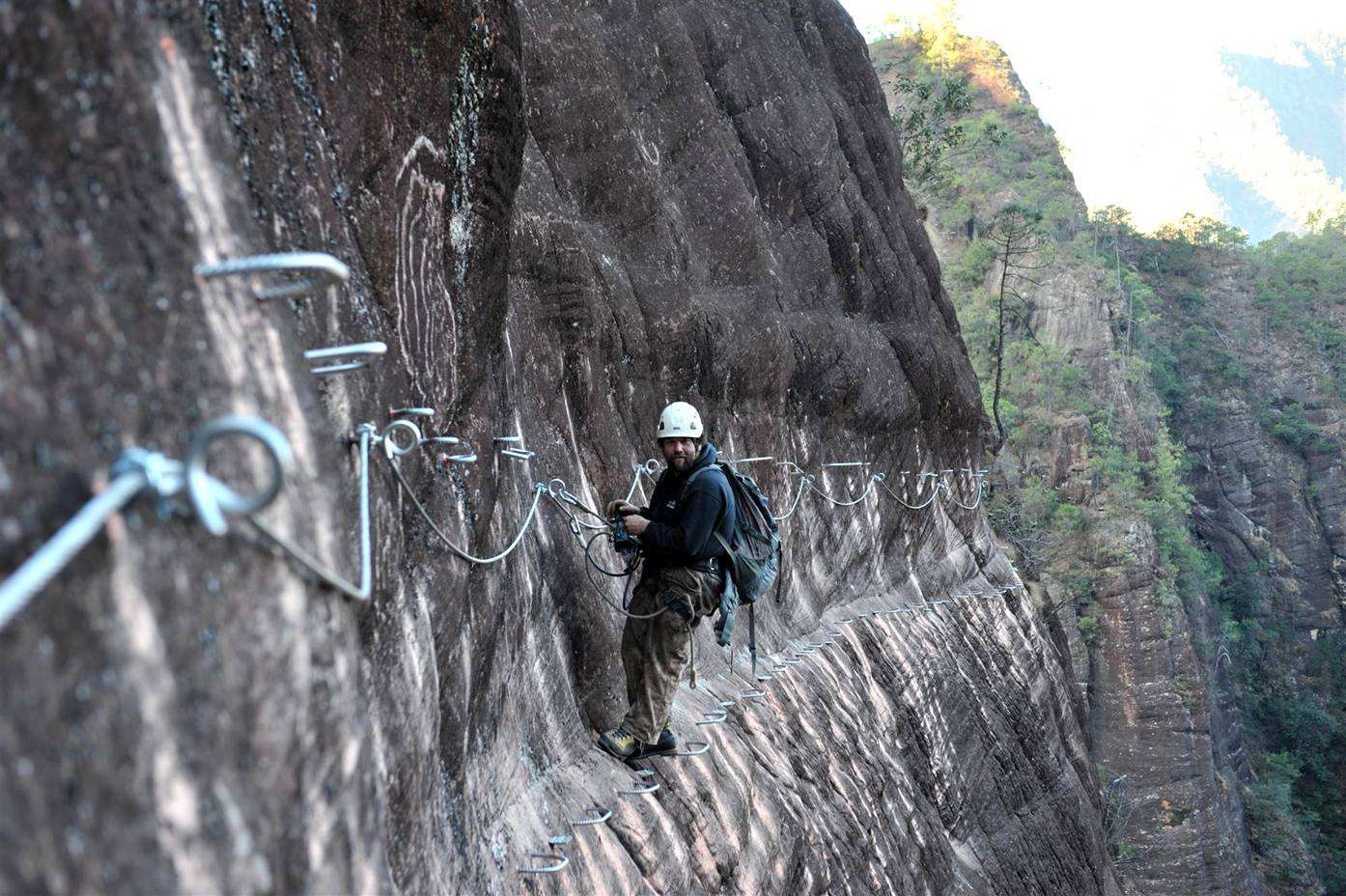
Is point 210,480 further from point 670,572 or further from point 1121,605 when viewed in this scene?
point 1121,605

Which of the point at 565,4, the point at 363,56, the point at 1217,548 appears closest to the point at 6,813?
the point at 363,56

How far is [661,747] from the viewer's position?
631 cm

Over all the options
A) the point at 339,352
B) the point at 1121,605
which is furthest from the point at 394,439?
the point at 1121,605

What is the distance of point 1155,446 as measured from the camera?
4141 cm

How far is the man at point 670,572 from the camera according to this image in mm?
5781

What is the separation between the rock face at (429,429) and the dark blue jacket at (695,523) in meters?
0.69

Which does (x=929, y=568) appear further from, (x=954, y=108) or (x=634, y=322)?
(x=954, y=108)

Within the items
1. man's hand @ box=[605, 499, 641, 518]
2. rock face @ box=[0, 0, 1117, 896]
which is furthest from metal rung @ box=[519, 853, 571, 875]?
man's hand @ box=[605, 499, 641, 518]

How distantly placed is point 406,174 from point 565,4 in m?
5.54

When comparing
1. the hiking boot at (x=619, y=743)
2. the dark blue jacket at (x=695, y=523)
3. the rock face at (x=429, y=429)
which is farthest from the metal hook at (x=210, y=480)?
the hiking boot at (x=619, y=743)

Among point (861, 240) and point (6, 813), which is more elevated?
point (861, 240)

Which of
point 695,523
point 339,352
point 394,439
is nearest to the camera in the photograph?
point 339,352

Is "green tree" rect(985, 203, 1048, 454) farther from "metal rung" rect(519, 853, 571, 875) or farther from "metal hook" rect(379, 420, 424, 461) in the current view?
"metal hook" rect(379, 420, 424, 461)

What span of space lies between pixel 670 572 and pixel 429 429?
2.23 m
